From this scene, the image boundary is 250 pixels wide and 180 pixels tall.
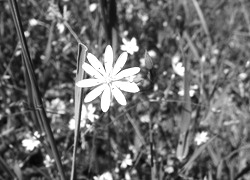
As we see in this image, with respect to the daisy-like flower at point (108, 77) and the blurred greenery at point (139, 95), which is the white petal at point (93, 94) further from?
the blurred greenery at point (139, 95)

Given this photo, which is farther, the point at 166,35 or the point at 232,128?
the point at 166,35

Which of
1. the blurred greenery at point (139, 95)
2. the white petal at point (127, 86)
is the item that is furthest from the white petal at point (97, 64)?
the blurred greenery at point (139, 95)

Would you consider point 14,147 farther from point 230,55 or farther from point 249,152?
point 230,55

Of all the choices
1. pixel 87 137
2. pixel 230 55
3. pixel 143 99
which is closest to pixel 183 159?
pixel 143 99

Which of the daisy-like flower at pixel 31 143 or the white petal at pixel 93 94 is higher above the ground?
the daisy-like flower at pixel 31 143

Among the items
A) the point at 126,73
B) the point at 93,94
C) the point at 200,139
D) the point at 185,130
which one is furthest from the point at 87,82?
the point at 200,139

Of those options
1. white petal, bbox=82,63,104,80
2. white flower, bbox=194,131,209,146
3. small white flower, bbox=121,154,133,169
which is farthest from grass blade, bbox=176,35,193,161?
white petal, bbox=82,63,104,80
